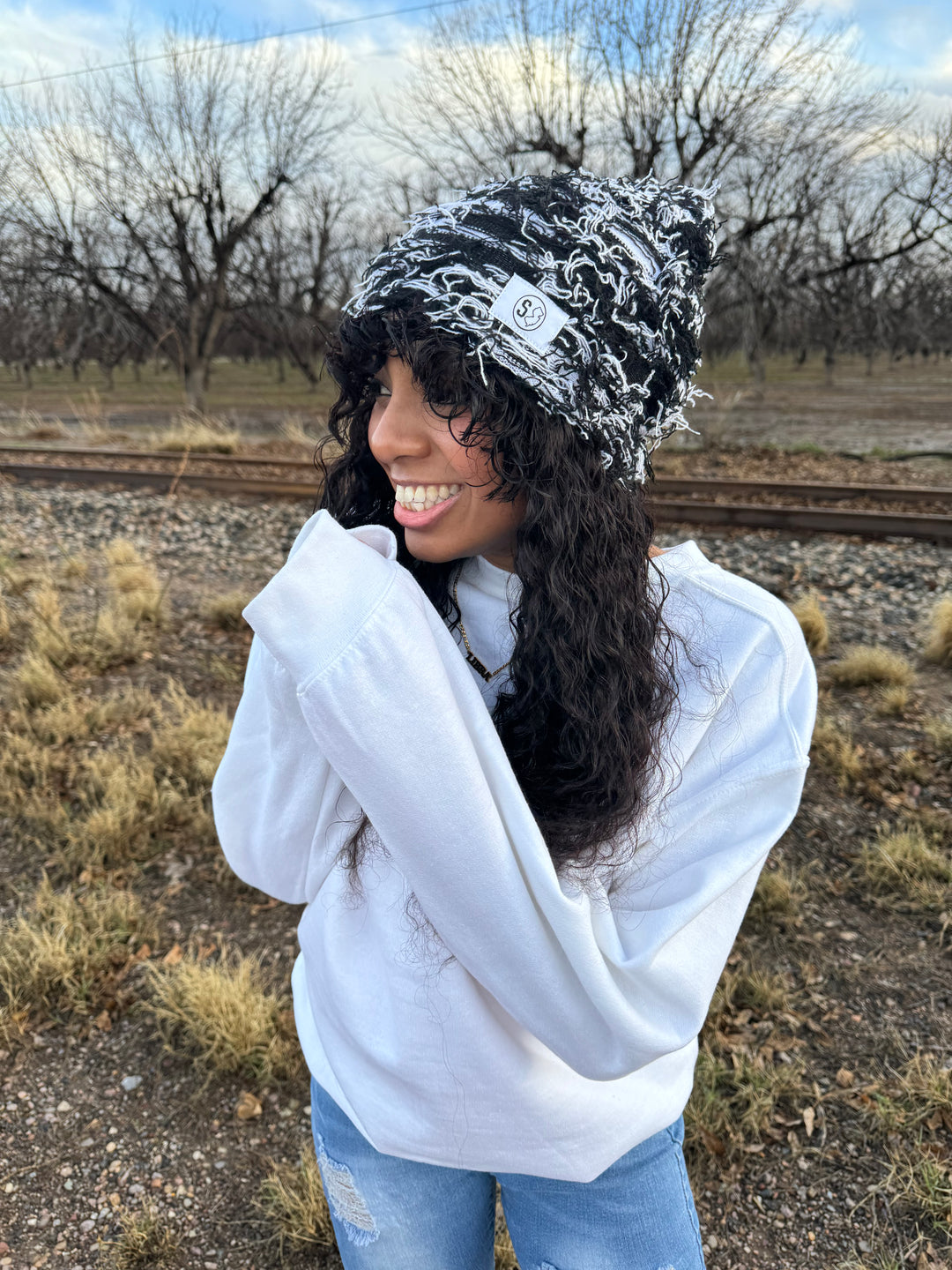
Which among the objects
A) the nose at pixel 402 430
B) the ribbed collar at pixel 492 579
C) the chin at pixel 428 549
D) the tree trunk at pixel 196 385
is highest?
the nose at pixel 402 430

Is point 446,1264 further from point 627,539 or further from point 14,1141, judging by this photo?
point 14,1141

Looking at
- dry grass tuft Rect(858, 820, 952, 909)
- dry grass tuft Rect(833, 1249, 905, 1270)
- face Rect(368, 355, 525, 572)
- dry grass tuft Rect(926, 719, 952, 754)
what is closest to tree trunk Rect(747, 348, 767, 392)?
dry grass tuft Rect(926, 719, 952, 754)

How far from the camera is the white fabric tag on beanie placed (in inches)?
40.6

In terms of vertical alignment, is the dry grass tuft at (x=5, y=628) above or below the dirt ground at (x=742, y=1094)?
above

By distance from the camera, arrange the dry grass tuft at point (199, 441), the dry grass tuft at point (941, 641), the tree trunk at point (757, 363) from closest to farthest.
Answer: the dry grass tuft at point (941, 641) → the dry grass tuft at point (199, 441) → the tree trunk at point (757, 363)

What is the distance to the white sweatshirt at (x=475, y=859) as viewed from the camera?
91 centimetres

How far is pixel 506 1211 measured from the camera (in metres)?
1.28

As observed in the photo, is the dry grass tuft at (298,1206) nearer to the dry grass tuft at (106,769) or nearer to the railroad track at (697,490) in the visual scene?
the dry grass tuft at (106,769)

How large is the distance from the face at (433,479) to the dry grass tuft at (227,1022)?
2.02m

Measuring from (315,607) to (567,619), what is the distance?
354mm

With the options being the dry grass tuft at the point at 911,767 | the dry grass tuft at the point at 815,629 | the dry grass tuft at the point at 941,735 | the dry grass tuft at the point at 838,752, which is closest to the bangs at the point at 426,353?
the dry grass tuft at the point at 838,752

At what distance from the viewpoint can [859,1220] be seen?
2.12m

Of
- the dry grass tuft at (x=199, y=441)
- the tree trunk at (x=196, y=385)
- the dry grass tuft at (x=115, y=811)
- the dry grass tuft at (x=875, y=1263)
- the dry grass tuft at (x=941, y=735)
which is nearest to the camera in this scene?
the dry grass tuft at (x=875, y=1263)

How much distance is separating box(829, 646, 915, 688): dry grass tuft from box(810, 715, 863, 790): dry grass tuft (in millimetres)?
576
